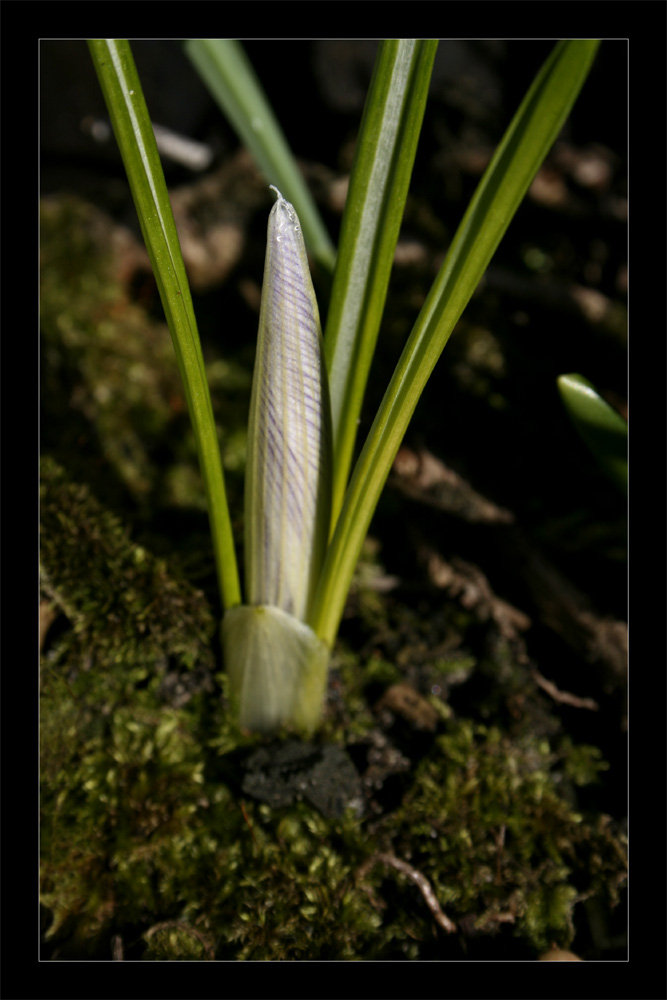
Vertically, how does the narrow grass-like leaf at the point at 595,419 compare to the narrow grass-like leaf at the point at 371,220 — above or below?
below

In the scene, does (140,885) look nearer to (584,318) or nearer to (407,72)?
(407,72)

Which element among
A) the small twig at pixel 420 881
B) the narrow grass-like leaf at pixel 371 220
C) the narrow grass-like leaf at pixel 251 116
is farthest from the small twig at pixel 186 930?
the narrow grass-like leaf at pixel 251 116

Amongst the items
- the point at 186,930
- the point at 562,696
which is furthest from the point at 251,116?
the point at 186,930

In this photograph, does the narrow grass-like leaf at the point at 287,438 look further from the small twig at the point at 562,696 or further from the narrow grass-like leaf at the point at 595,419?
the small twig at the point at 562,696

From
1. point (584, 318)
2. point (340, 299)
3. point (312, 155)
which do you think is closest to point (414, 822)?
point (340, 299)

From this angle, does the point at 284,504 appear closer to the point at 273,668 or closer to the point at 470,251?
the point at 273,668
